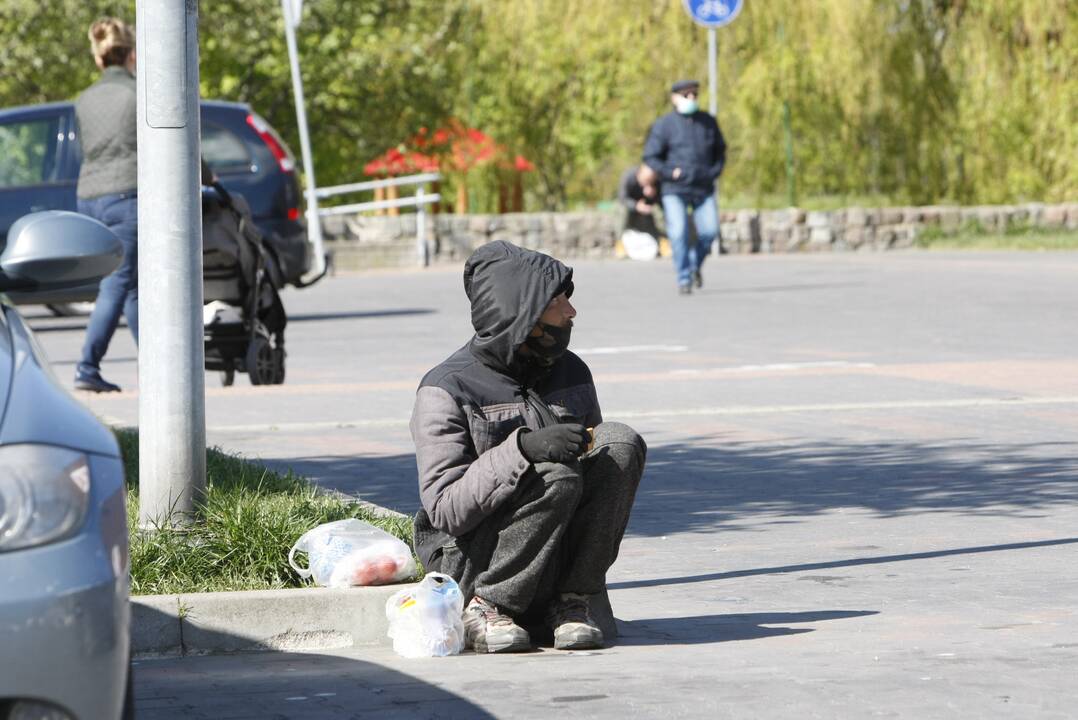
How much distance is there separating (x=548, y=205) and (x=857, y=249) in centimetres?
732

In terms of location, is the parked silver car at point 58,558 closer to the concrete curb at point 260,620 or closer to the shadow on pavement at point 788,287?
the concrete curb at point 260,620

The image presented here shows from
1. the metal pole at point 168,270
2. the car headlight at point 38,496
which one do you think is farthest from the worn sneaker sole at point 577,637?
the car headlight at point 38,496

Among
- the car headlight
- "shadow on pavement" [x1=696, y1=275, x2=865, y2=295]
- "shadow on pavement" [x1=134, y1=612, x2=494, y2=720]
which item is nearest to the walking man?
"shadow on pavement" [x1=696, y1=275, x2=865, y2=295]

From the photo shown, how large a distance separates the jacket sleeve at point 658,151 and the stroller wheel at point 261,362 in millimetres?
8653

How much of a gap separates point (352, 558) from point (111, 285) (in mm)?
6400

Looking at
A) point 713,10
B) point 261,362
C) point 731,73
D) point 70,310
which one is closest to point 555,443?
point 261,362

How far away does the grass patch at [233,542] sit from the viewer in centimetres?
574

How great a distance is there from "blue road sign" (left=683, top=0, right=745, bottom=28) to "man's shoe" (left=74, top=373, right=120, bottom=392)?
15.7 metres

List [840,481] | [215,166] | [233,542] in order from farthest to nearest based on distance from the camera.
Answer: [215,166] → [840,481] → [233,542]

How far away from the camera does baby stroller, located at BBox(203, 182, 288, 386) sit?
11961mm

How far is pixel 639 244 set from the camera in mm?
27406

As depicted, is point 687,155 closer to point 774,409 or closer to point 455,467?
point 774,409

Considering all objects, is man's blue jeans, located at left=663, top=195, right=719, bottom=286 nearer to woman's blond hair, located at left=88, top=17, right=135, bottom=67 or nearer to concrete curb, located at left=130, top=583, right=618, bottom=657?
woman's blond hair, located at left=88, top=17, right=135, bottom=67

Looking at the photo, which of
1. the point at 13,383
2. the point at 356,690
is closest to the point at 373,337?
the point at 356,690
